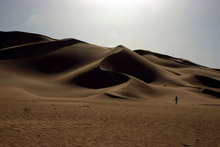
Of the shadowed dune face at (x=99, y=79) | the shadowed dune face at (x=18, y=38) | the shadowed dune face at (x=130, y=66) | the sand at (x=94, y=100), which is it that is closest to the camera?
the sand at (x=94, y=100)

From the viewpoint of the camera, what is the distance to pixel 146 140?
8.57 m

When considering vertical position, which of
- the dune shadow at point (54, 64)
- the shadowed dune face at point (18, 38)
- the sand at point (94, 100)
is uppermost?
the shadowed dune face at point (18, 38)

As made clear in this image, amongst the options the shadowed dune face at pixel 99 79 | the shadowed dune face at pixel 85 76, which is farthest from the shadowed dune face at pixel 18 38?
the shadowed dune face at pixel 99 79

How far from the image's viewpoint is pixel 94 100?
2653 centimetres

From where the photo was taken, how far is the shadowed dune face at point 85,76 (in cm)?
3422

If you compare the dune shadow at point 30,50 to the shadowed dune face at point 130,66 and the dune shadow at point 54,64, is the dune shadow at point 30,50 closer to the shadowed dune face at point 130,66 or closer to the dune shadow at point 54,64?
the dune shadow at point 54,64

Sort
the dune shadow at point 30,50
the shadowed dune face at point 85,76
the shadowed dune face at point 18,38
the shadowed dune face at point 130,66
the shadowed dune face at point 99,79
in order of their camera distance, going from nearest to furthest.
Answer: the shadowed dune face at point 85,76 < the shadowed dune face at point 99,79 < the shadowed dune face at point 130,66 < the dune shadow at point 30,50 < the shadowed dune face at point 18,38

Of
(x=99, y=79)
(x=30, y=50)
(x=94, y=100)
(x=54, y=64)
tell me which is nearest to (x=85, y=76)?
(x=99, y=79)

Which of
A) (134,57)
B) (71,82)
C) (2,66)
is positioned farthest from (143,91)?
(2,66)

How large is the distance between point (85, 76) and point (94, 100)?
49.3ft

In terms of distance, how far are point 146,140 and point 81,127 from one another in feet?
11.2

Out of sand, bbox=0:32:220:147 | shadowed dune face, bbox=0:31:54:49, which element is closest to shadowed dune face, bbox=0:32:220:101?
sand, bbox=0:32:220:147

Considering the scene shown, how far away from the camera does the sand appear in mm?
9016

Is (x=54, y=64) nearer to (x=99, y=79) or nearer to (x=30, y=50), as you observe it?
(x=30, y=50)
